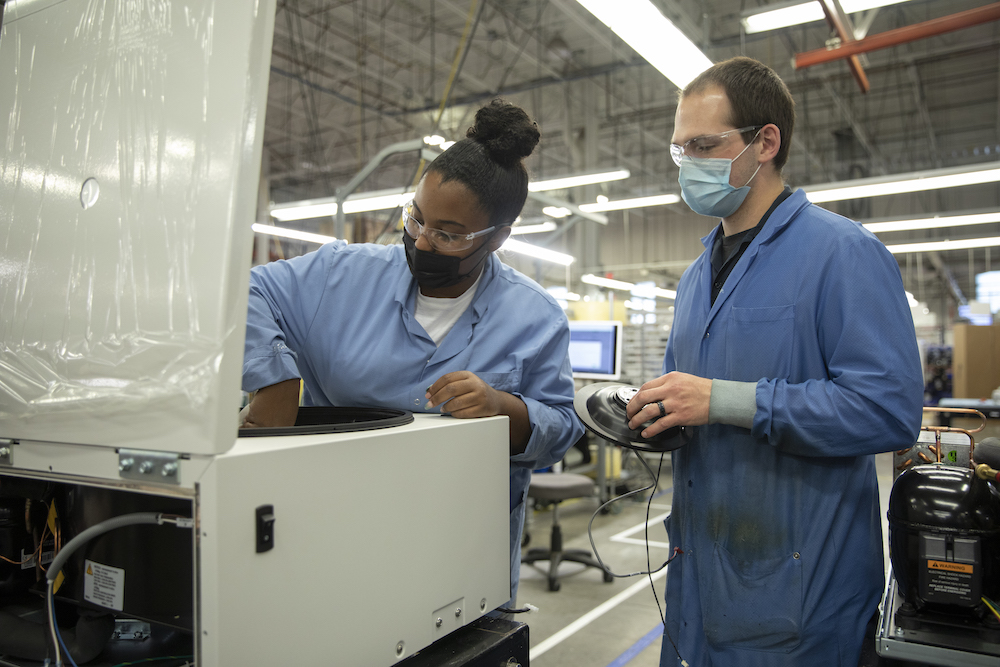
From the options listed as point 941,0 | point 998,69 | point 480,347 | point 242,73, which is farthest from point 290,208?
point 998,69

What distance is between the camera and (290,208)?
15.3 ft

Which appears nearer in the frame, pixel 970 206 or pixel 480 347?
pixel 480 347

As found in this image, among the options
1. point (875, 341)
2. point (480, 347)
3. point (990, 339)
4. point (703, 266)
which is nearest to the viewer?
point (875, 341)

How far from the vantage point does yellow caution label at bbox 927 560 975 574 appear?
2.85ft

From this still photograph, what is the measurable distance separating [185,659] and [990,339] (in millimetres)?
8437

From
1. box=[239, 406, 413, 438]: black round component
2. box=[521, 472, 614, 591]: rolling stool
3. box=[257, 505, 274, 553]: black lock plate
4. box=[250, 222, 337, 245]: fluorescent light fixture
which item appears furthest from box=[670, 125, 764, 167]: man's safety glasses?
box=[250, 222, 337, 245]: fluorescent light fixture

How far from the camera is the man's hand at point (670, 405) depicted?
89cm

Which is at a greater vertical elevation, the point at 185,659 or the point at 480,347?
the point at 480,347

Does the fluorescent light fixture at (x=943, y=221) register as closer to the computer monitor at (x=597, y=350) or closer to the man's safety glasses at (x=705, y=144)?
the computer monitor at (x=597, y=350)

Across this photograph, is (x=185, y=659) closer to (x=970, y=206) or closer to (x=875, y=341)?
(x=875, y=341)

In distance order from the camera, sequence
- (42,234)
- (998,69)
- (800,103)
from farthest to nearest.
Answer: (800,103) → (998,69) → (42,234)

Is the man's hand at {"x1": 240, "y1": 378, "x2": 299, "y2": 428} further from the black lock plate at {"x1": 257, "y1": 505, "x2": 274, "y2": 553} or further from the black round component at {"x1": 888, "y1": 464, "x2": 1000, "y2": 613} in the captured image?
the black round component at {"x1": 888, "y1": 464, "x2": 1000, "y2": 613}

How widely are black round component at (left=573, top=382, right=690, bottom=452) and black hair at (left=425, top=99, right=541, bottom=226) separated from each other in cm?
32

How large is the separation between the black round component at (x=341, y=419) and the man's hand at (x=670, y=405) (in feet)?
1.00
